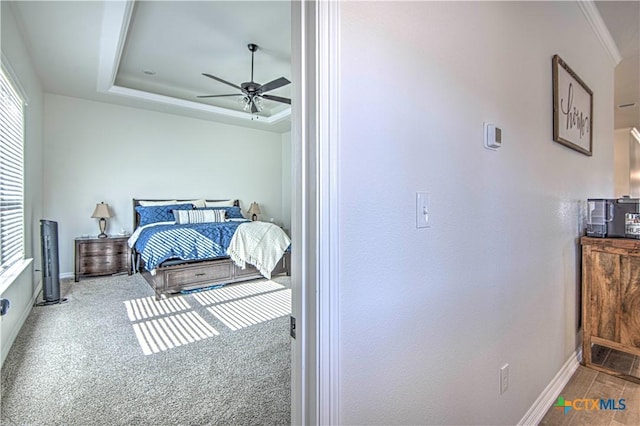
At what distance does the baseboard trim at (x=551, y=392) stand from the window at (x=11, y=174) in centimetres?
371

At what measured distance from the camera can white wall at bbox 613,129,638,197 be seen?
256 inches

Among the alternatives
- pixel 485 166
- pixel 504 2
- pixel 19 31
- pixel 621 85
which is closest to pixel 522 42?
Result: pixel 504 2

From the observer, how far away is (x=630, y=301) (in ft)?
6.98

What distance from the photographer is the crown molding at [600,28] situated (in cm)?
229

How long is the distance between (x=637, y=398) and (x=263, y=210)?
6.06 m

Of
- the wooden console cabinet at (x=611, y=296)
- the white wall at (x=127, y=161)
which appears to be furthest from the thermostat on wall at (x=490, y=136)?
the white wall at (x=127, y=161)

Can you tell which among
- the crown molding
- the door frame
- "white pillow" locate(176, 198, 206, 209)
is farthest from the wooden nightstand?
the crown molding

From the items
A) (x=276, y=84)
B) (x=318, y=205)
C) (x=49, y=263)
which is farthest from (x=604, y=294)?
(x=49, y=263)

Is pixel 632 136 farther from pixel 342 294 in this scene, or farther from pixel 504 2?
pixel 342 294

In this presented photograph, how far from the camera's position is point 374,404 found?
0.92 meters

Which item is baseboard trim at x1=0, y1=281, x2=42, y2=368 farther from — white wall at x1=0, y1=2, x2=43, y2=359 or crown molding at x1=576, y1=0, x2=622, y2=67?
crown molding at x1=576, y1=0, x2=622, y2=67

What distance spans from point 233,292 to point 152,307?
914mm

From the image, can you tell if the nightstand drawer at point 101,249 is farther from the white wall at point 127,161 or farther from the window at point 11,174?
the window at point 11,174

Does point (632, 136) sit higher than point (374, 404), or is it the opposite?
point (632, 136)
